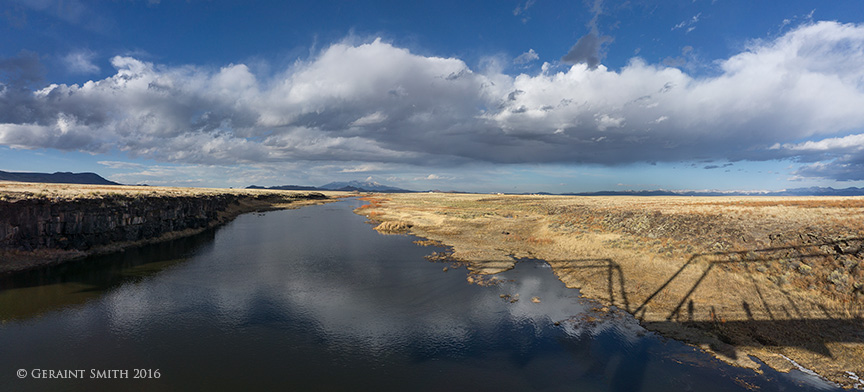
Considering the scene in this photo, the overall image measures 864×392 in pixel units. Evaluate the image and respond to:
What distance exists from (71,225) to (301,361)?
3632cm

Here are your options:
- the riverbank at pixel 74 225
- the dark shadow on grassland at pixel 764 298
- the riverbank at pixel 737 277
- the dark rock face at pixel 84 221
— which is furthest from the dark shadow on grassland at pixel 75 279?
the dark shadow on grassland at pixel 764 298

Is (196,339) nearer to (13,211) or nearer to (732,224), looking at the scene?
(13,211)

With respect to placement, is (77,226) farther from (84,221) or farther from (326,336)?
(326,336)

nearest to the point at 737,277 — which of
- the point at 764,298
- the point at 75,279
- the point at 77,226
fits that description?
the point at 764,298

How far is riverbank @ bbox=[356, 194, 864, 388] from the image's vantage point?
54.1 ft

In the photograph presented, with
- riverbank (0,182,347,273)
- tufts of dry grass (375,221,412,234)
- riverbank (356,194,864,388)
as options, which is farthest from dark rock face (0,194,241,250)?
riverbank (356,194,864,388)

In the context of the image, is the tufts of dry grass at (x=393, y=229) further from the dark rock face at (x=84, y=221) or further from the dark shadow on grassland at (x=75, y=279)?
the dark rock face at (x=84, y=221)

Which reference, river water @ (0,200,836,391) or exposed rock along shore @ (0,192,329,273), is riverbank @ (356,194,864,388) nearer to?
river water @ (0,200,836,391)

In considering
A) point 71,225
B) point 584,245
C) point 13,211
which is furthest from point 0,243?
point 584,245

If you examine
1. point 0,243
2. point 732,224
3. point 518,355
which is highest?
point 732,224

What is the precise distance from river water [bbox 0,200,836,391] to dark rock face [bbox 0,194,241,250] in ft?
15.8

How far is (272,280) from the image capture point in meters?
28.3

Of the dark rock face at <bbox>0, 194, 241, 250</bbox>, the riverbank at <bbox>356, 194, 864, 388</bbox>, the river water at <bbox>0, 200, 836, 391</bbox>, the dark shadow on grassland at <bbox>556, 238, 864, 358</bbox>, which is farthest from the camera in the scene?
the dark rock face at <bbox>0, 194, 241, 250</bbox>

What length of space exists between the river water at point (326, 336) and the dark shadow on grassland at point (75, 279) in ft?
0.50
